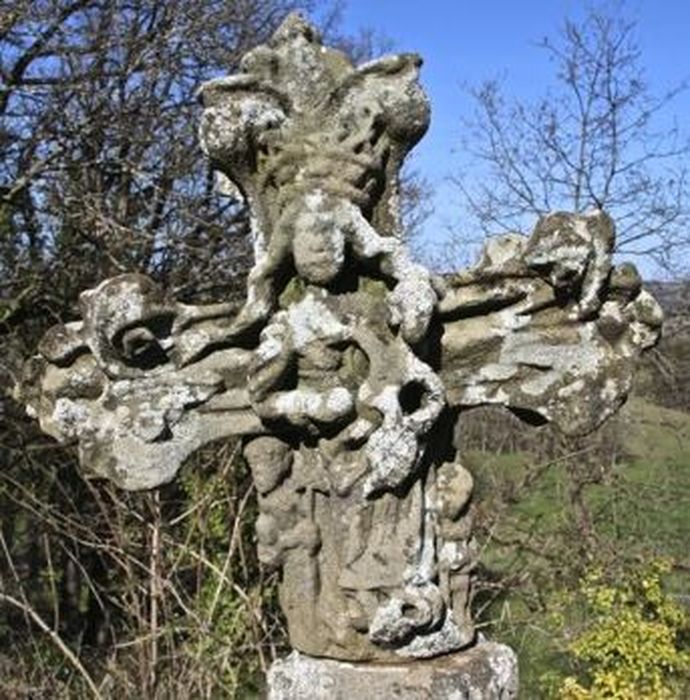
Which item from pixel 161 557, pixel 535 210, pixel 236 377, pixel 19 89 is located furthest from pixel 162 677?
pixel 535 210

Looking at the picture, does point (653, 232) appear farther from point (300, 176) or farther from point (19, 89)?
point (300, 176)

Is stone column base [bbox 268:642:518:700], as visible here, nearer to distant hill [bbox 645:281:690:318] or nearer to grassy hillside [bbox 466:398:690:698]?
grassy hillside [bbox 466:398:690:698]

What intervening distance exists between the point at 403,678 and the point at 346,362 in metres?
0.72

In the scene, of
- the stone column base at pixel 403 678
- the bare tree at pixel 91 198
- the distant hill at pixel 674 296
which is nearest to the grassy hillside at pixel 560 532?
the distant hill at pixel 674 296

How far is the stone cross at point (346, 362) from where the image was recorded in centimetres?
245

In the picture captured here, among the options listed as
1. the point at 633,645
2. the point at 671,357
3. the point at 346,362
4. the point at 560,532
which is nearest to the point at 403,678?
the point at 346,362

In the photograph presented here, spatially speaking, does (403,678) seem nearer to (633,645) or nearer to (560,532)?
(633,645)

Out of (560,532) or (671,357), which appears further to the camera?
(671,357)

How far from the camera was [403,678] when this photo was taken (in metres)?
2.42

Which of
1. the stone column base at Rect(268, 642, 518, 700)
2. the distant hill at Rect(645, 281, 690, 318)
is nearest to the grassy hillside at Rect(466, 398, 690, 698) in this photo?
the distant hill at Rect(645, 281, 690, 318)

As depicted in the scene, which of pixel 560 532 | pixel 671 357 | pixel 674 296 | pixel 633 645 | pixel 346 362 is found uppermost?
pixel 674 296

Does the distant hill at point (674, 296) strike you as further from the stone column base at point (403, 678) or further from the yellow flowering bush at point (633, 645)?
the stone column base at point (403, 678)

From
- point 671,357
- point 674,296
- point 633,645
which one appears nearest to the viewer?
point 633,645

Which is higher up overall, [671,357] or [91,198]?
[91,198]
